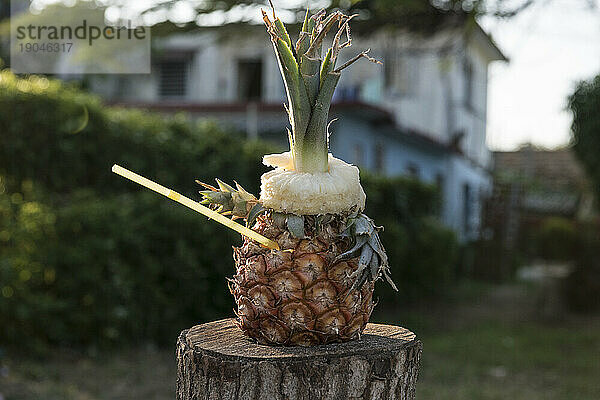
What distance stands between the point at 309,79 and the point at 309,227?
406mm

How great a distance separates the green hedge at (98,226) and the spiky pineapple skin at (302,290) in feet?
14.6

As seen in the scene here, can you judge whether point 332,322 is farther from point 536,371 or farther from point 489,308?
point 489,308

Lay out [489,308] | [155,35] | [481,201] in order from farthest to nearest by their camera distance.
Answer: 1. [481,201]
2. [489,308]
3. [155,35]

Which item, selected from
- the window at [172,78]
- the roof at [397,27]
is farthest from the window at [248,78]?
the roof at [397,27]

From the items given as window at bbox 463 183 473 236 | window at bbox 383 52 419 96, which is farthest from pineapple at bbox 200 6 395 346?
window at bbox 463 183 473 236

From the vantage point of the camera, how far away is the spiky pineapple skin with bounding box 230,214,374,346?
6.05 feet

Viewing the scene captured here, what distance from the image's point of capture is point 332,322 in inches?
73.6

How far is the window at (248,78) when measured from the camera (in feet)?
52.1

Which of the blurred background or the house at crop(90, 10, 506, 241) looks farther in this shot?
the house at crop(90, 10, 506, 241)

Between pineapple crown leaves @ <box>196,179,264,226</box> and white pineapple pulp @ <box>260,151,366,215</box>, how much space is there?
41 mm

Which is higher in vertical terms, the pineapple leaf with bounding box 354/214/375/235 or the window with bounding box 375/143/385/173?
the pineapple leaf with bounding box 354/214/375/235

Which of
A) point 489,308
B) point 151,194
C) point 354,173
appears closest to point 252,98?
point 489,308

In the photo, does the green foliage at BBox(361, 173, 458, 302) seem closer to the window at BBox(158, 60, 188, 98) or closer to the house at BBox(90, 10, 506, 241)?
the house at BBox(90, 10, 506, 241)

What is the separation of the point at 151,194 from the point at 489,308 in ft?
19.5
